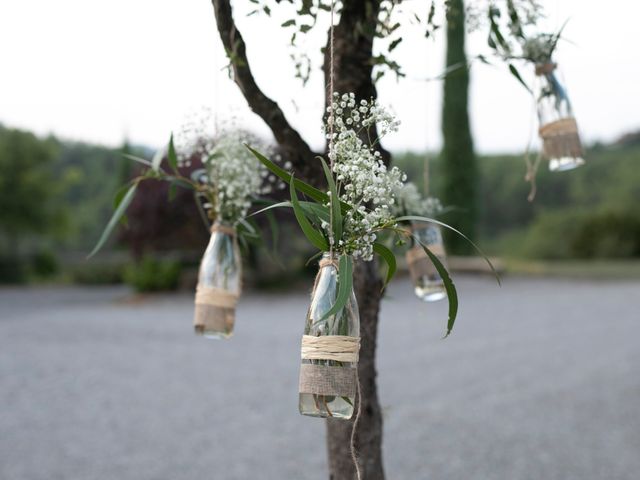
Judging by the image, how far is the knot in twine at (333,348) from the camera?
3.93 feet

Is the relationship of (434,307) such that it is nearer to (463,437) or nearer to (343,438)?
(463,437)

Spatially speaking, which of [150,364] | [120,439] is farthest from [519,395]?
[150,364]

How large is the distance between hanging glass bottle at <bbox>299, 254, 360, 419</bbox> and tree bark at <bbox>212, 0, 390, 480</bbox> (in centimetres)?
50

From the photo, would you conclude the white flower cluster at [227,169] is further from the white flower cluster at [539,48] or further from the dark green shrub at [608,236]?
the dark green shrub at [608,236]

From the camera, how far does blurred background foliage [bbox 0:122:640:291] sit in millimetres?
12039

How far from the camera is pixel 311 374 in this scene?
121 centimetres

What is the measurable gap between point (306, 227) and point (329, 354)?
24 centimetres

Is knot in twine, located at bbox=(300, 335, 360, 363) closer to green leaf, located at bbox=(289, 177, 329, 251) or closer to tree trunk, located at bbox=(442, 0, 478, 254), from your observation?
green leaf, located at bbox=(289, 177, 329, 251)

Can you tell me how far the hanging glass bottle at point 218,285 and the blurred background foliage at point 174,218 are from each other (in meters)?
7.75

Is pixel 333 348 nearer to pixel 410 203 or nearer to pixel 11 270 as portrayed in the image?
pixel 410 203

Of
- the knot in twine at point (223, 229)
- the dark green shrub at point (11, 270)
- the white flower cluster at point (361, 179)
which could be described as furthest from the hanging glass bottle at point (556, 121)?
the dark green shrub at point (11, 270)

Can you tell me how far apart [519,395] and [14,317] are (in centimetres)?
811

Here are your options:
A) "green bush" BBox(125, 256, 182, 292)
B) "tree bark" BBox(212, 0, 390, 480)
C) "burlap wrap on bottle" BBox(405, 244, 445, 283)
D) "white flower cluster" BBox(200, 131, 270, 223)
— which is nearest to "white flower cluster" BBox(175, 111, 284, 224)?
"white flower cluster" BBox(200, 131, 270, 223)

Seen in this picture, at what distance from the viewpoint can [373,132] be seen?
1.79m
